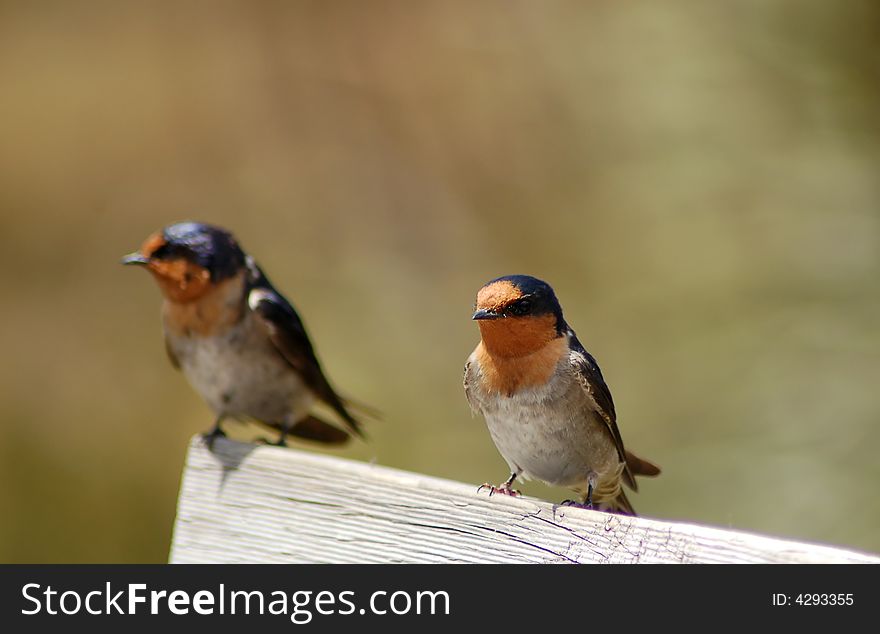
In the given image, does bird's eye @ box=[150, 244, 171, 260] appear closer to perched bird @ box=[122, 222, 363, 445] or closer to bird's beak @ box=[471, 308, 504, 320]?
perched bird @ box=[122, 222, 363, 445]

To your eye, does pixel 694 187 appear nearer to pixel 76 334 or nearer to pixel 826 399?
pixel 826 399

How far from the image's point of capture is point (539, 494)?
13.8ft

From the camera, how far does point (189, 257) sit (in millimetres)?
3248

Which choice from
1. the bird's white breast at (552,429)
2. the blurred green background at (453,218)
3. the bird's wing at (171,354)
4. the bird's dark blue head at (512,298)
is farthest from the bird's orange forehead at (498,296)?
the blurred green background at (453,218)

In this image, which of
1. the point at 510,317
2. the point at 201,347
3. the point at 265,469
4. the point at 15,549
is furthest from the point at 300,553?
the point at 15,549

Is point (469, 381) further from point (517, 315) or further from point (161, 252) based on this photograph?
point (161, 252)

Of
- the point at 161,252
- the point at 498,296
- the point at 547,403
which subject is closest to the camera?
the point at 498,296

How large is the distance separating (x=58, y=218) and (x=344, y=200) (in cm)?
145

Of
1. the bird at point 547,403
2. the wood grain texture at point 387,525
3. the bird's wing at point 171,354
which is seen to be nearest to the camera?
the wood grain texture at point 387,525

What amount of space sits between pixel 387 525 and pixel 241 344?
1.54m

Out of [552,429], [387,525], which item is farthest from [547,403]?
[387,525]

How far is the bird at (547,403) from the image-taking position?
235cm

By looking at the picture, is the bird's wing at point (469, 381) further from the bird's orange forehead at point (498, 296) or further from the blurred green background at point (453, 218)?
the blurred green background at point (453, 218)

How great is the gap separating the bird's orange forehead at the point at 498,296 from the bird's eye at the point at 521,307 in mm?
12
